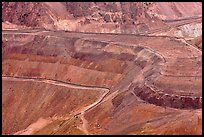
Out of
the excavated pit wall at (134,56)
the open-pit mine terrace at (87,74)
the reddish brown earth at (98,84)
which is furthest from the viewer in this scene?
the open-pit mine terrace at (87,74)

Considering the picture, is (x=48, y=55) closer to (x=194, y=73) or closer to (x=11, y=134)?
(x=11, y=134)

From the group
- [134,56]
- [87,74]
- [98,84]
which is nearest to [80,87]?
[98,84]

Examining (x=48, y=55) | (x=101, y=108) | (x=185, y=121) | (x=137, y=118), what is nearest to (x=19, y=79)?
(x=48, y=55)

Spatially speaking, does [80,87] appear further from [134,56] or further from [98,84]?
[134,56]

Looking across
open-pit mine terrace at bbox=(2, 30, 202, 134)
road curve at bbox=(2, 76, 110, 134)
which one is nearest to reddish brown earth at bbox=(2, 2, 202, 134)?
open-pit mine terrace at bbox=(2, 30, 202, 134)

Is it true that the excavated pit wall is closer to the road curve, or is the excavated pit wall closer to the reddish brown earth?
the reddish brown earth

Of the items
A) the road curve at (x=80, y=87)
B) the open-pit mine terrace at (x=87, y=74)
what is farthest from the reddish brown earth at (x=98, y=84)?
the road curve at (x=80, y=87)

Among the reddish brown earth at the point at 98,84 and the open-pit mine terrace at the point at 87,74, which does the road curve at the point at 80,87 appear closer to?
the open-pit mine terrace at the point at 87,74

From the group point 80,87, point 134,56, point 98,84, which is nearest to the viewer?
point 98,84
